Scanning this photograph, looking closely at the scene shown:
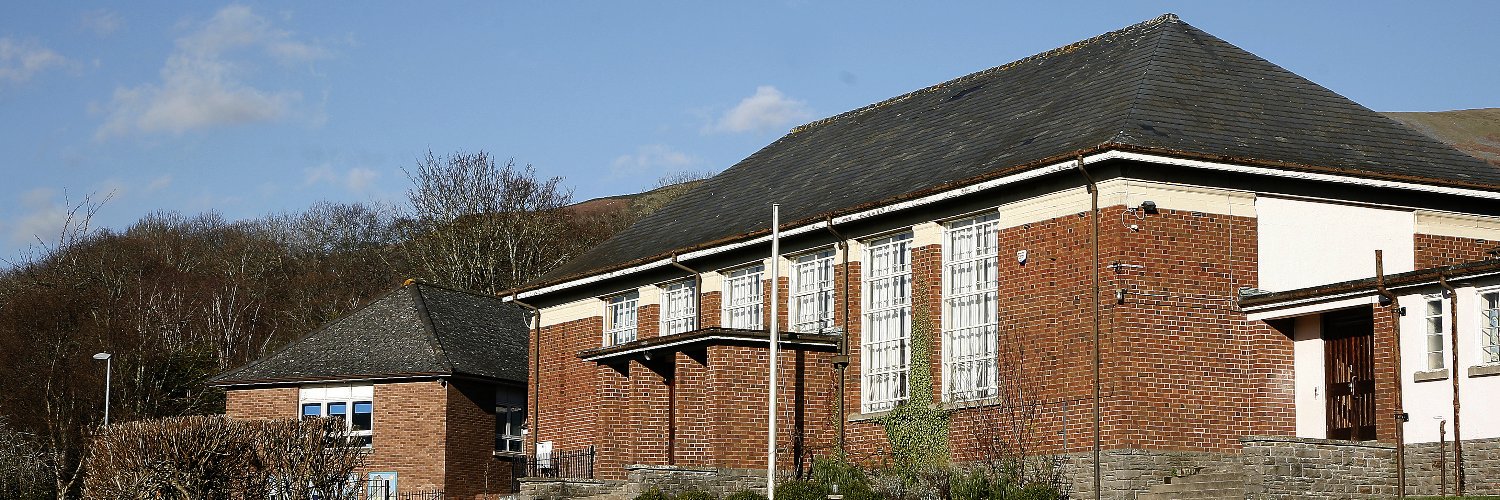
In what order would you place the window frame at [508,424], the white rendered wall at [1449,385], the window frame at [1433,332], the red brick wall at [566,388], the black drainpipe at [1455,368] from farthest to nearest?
the window frame at [508,424], the red brick wall at [566,388], the window frame at [1433,332], the black drainpipe at [1455,368], the white rendered wall at [1449,385]

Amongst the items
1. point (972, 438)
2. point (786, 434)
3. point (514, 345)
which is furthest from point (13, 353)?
point (972, 438)

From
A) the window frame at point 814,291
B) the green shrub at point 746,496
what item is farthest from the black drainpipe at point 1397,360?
the window frame at point 814,291

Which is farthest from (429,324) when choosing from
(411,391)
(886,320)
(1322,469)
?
(1322,469)

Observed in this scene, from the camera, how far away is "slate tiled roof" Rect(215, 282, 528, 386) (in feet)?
130

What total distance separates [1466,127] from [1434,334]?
338ft

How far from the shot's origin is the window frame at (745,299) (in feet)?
100

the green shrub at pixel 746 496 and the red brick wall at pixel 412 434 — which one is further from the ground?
the red brick wall at pixel 412 434

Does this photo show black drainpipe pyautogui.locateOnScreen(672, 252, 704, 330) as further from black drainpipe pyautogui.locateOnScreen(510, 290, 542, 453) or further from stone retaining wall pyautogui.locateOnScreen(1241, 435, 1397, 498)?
stone retaining wall pyautogui.locateOnScreen(1241, 435, 1397, 498)

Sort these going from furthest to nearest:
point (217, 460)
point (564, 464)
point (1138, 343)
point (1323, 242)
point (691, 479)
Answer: point (564, 464)
point (691, 479)
point (217, 460)
point (1323, 242)
point (1138, 343)

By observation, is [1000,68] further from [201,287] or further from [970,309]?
[201,287]

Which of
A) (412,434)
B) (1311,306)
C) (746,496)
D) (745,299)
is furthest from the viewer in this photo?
(412,434)

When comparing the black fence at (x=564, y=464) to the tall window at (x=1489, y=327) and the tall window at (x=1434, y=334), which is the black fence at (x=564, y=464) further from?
the tall window at (x=1489, y=327)

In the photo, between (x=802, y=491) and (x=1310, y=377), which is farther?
(x=802, y=491)

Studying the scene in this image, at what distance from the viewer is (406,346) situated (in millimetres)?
40219
